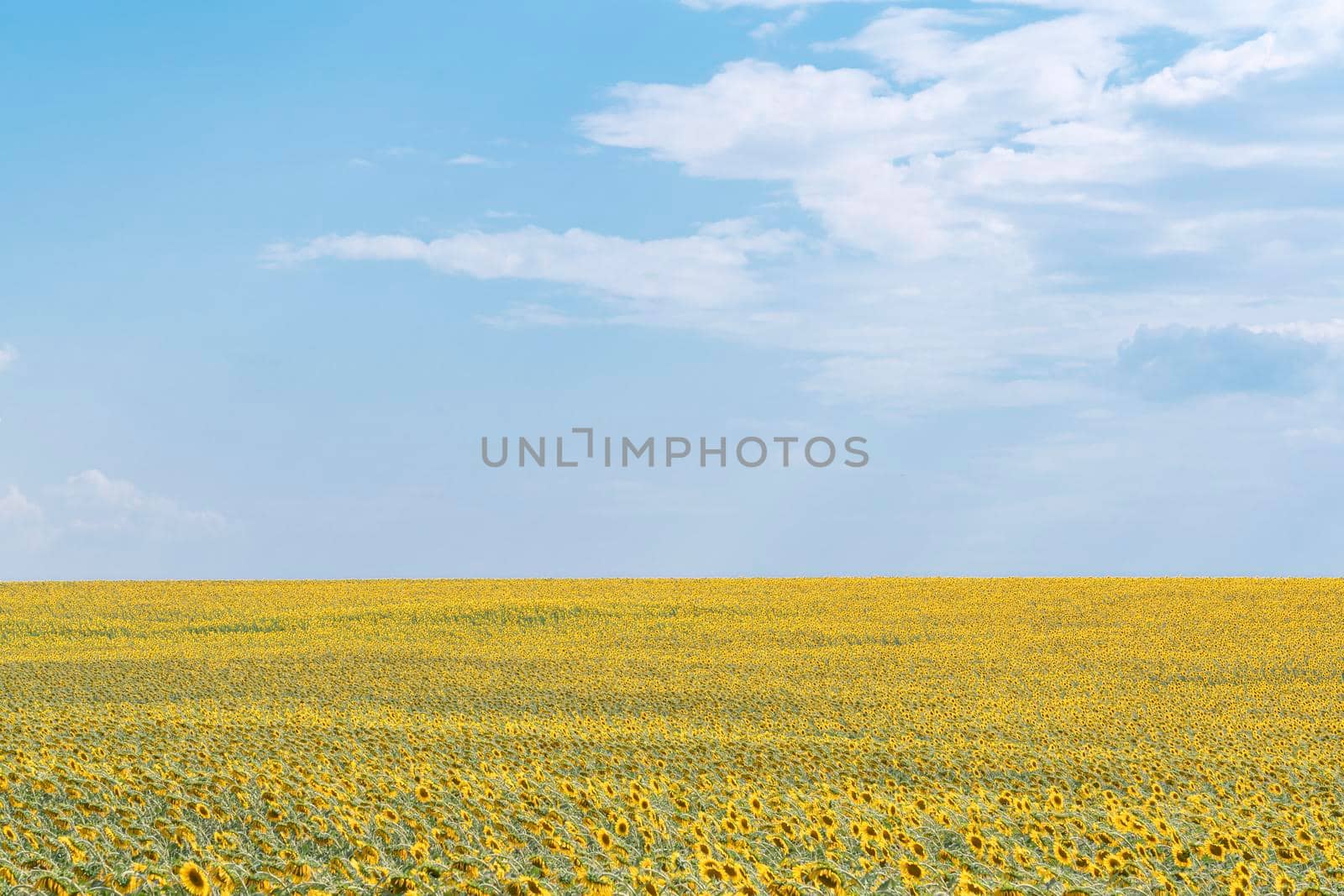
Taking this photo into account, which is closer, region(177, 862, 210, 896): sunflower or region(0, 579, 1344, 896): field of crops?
region(177, 862, 210, 896): sunflower

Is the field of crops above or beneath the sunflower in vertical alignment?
beneath

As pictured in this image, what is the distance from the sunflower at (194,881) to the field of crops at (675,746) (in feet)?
0.04

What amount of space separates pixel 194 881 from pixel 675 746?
437 inches

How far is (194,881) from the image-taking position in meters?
6.12

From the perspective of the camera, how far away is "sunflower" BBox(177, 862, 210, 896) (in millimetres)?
6047

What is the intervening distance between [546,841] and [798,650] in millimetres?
25913

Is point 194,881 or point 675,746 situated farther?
point 675,746

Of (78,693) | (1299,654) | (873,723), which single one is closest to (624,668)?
(873,723)

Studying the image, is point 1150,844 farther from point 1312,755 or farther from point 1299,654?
point 1299,654

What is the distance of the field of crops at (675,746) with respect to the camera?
8.21 meters

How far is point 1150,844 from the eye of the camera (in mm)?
9914

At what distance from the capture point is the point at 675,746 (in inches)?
659

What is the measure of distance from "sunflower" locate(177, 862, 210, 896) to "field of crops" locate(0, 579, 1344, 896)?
0.5 inches

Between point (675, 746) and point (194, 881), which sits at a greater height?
point (194, 881)
